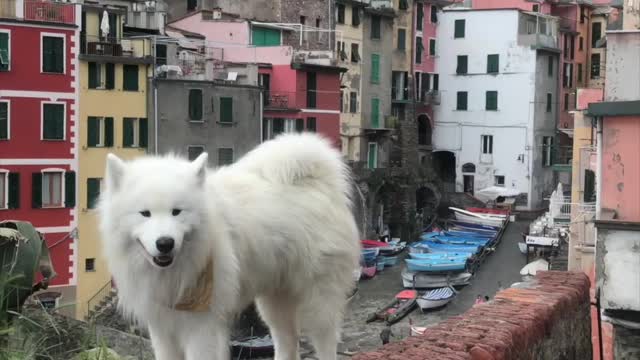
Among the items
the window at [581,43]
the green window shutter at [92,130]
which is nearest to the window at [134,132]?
the green window shutter at [92,130]

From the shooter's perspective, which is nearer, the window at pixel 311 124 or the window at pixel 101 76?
the window at pixel 101 76

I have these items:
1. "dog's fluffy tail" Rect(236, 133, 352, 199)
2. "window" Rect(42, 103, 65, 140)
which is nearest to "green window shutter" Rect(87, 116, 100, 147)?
"window" Rect(42, 103, 65, 140)

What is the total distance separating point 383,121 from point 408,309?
753 inches

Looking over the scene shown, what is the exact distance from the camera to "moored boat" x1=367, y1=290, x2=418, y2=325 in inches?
1518

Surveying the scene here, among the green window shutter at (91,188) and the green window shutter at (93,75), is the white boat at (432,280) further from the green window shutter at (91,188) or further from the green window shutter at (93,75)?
the green window shutter at (93,75)

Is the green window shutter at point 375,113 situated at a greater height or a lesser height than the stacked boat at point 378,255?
greater

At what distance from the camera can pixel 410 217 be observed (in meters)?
55.5

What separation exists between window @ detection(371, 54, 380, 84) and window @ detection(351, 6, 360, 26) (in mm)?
2535

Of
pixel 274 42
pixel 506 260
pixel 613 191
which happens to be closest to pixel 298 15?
pixel 274 42

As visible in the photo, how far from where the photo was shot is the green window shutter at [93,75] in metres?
36.3

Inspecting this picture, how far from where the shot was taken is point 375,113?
56875 mm

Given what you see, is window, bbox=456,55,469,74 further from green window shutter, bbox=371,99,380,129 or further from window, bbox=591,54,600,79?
window, bbox=591,54,600,79

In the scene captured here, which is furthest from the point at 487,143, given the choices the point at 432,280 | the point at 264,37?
the point at 264,37

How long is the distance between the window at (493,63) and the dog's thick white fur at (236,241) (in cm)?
5542
